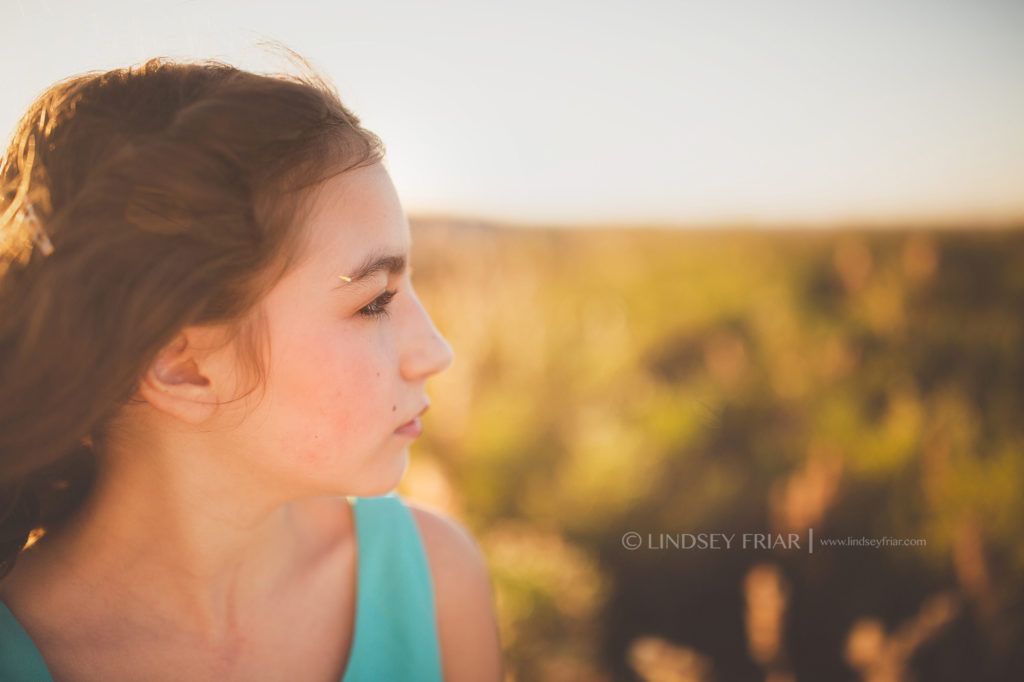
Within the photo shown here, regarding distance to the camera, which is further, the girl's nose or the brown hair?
the girl's nose

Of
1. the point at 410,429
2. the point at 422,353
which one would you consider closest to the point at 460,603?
the point at 410,429

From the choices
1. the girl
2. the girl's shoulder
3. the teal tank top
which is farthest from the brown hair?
the girl's shoulder

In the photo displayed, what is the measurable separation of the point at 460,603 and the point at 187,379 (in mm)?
858

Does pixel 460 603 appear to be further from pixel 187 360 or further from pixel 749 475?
pixel 749 475

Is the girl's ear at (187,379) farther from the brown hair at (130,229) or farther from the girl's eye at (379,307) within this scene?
the girl's eye at (379,307)

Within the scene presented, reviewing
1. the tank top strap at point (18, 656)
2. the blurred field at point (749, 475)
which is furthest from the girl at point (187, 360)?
the blurred field at point (749, 475)

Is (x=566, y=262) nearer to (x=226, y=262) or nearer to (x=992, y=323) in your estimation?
(x=992, y=323)

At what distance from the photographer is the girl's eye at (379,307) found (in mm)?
1156

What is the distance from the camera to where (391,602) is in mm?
1434

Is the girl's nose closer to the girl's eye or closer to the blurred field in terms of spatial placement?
the girl's eye

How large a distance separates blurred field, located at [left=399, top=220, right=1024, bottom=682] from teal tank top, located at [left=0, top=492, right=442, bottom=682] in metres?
0.74

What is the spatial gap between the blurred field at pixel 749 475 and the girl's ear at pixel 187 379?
4.06ft

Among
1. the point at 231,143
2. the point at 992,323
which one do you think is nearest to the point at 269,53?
the point at 231,143

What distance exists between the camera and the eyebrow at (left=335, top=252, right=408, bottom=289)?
109 cm
